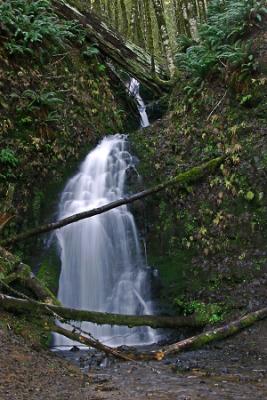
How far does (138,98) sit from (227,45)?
15.6 feet

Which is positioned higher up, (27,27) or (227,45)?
(27,27)

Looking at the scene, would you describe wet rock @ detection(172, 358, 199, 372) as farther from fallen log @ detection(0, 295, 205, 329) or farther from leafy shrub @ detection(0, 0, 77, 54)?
leafy shrub @ detection(0, 0, 77, 54)

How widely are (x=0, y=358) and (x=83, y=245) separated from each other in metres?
4.50

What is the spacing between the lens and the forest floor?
4.14m

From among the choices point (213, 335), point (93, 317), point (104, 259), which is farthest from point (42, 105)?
point (213, 335)

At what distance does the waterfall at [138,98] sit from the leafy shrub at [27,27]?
2.55m

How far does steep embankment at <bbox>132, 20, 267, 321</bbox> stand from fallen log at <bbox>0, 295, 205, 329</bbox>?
58 centimetres

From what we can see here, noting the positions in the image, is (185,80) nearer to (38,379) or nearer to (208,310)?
(208,310)

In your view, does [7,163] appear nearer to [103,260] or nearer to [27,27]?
[103,260]

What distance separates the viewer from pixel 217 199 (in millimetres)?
8695

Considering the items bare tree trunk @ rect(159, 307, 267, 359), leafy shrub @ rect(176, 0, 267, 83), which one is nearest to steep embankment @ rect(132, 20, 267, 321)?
leafy shrub @ rect(176, 0, 267, 83)

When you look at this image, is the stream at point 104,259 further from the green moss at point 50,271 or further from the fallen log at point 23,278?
the fallen log at point 23,278

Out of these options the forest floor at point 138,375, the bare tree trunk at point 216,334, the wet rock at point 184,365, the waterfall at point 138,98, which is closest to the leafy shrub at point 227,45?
the waterfall at point 138,98

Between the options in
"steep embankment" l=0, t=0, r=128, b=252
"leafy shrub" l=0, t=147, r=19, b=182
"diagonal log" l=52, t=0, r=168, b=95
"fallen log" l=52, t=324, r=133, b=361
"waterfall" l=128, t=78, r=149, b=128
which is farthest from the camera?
"diagonal log" l=52, t=0, r=168, b=95
